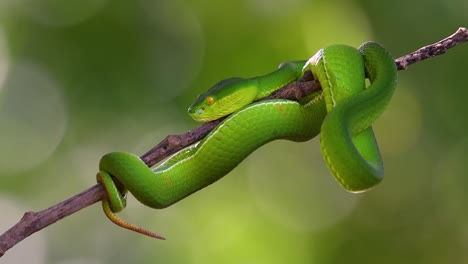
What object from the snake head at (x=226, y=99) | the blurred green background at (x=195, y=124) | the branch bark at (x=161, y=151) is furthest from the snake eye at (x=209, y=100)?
the blurred green background at (x=195, y=124)

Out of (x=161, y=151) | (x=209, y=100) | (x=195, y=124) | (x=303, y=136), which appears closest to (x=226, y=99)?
(x=209, y=100)

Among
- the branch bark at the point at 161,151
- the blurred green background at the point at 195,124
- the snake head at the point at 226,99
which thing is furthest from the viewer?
the blurred green background at the point at 195,124

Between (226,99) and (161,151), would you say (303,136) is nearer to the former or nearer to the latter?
(226,99)

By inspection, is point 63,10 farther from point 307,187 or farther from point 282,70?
point 282,70

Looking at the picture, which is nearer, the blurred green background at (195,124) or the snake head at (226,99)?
the snake head at (226,99)

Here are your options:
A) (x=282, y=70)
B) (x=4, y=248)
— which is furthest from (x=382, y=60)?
(x=4, y=248)

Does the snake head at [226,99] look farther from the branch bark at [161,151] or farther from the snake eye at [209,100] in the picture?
the branch bark at [161,151]
